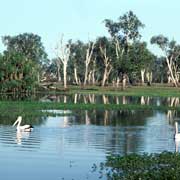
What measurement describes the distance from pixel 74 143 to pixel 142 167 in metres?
8.41

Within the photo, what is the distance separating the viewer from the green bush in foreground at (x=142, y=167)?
14781 mm

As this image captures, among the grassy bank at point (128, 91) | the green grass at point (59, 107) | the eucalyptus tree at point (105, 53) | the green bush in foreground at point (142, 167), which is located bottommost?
the green bush in foreground at point (142, 167)

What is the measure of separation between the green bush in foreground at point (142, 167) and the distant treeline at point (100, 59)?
200 feet

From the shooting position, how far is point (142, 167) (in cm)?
1633

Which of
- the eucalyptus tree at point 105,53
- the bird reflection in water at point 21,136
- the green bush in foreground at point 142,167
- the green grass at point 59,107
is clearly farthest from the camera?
the eucalyptus tree at point 105,53

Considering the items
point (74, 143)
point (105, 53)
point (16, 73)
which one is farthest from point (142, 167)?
point (105, 53)

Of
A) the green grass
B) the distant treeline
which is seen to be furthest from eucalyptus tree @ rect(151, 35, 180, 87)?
the green grass

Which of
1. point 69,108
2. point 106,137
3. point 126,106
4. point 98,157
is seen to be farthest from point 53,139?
point 126,106

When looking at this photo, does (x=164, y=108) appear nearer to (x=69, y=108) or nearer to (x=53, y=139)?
(x=69, y=108)

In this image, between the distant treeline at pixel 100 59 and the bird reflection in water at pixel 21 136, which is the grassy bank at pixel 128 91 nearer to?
the distant treeline at pixel 100 59

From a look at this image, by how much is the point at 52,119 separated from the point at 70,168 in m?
18.2

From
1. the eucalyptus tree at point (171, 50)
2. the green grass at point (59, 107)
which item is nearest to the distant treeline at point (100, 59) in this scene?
the eucalyptus tree at point (171, 50)

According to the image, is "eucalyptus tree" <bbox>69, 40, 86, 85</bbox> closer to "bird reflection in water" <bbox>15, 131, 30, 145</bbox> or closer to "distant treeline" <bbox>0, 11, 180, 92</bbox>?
"distant treeline" <bbox>0, 11, 180, 92</bbox>

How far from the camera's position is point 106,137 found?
2720 cm
